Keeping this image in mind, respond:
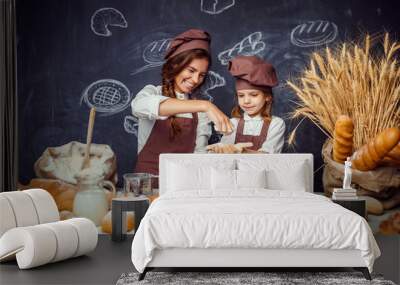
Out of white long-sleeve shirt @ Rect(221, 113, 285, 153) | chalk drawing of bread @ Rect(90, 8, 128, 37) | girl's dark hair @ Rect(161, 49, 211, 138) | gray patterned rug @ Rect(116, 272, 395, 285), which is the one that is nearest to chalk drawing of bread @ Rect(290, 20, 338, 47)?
white long-sleeve shirt @ Rect(221, 113, 285, 153)

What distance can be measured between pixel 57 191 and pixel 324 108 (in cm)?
304

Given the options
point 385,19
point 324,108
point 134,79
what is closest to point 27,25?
point 134,79

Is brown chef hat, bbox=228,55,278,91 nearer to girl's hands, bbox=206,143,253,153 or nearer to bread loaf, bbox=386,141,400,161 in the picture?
girl's hands, bbox=206,143,253,153

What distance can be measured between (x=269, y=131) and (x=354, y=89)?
99cm

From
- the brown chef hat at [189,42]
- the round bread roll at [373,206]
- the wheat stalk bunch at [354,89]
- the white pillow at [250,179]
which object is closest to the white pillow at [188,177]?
the white pillow at [250,179]

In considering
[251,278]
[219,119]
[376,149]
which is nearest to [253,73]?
[219,119]

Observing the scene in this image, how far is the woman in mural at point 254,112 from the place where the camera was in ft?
22.9

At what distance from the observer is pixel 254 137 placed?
276 inches

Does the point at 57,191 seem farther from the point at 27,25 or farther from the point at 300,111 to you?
the point at 300,111

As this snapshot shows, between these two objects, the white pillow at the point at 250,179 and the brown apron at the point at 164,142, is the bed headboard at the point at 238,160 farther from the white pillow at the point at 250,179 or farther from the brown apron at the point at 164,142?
the white pillow at the point at 250,179

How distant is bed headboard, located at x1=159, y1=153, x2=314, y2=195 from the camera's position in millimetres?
6754

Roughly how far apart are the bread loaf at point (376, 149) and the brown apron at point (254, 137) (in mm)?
977

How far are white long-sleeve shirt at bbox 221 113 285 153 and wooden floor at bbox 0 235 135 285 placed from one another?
1.93 meters

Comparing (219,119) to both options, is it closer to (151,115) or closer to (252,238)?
(151,115)
